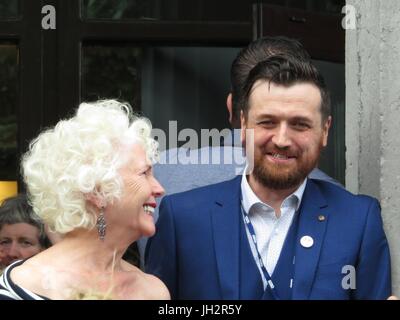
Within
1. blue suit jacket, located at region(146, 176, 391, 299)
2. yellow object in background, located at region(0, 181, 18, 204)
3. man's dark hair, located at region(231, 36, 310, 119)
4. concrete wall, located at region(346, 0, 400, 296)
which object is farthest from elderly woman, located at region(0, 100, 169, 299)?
yellow object in background, located at region(0, 181, 18, 204)

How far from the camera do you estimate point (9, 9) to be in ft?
20.4

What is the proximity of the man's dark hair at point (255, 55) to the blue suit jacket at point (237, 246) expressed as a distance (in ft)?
1.24

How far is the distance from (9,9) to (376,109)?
2165 millimetres

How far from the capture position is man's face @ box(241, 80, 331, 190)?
13.9 ft

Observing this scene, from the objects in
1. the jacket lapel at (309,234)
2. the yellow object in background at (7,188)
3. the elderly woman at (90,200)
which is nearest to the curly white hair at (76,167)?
the elderly woman at (90,200)

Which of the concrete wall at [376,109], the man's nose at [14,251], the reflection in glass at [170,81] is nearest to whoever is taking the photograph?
the concrete wall at [376,109]

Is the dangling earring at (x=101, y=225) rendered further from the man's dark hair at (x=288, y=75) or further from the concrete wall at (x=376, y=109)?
the concrete wall at (x=376, y=109)

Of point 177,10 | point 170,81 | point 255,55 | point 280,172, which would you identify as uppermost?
point 177,10

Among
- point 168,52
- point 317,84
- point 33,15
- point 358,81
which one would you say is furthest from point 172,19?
point 317,84

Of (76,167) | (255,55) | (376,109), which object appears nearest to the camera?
(76,167)

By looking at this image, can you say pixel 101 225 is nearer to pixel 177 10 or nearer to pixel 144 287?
pixel 144 287

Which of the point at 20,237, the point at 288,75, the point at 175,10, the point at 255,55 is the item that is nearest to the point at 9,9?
the point at 175,10

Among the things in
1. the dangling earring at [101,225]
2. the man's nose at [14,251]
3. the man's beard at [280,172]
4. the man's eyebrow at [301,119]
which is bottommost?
the man's nose at [14,251]

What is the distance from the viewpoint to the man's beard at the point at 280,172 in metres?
4.23
